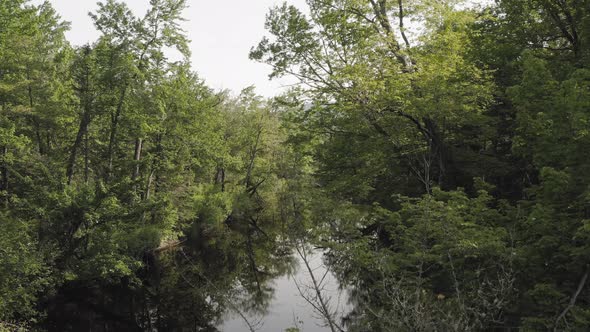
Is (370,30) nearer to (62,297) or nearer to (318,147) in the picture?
(318,147)

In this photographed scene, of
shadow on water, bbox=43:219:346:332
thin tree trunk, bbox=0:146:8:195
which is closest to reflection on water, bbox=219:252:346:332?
shadow on water, bbox=43:219:346:332

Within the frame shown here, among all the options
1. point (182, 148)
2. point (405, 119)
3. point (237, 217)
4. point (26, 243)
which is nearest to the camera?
point (26, 243)

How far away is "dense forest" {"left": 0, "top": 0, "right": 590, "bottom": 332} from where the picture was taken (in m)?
10.0

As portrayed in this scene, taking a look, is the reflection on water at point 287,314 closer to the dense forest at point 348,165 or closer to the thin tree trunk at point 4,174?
the dense forest at point 348,165

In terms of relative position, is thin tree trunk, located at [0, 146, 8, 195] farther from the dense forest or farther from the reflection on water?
the reflection on water

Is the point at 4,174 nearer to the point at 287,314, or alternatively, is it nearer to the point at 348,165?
the point at 287,314

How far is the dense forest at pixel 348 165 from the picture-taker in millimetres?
10031

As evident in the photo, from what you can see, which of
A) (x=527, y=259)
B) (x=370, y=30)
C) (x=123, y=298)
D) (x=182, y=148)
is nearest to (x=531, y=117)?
(x=527, y=259)

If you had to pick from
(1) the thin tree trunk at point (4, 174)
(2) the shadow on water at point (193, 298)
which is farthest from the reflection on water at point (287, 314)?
(1) the thin tree trunk at point (4, 174)

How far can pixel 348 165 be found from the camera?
66.3ft

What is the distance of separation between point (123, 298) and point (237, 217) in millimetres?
19932

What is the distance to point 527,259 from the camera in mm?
9492

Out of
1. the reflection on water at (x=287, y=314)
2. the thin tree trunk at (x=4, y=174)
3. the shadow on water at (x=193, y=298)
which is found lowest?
the reflection on water at (x=287, y=314)

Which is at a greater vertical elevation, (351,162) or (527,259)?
(351,162)
